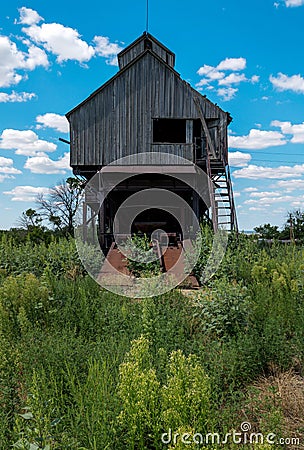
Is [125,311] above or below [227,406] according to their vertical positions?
above

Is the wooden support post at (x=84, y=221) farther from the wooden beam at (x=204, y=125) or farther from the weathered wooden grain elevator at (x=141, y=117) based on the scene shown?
the wooden beam at (x=204, y=125)

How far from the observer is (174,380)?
8.96 feet

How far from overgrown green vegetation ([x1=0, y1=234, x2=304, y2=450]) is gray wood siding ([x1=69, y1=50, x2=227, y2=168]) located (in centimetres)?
901

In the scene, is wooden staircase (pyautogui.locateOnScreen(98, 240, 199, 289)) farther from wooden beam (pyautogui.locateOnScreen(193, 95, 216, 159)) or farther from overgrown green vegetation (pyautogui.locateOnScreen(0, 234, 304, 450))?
wooden beam (pyautogui.locateOnScreen(193, 95, 216, 159))

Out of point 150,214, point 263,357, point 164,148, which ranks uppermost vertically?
point 164,148

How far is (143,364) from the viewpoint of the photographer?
3.28 m

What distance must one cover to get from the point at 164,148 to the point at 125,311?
34.9ft

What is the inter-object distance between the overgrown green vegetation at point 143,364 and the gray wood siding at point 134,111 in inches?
355

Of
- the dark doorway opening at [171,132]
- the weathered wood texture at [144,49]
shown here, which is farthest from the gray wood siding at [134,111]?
the weathered wood texture at [144,49]

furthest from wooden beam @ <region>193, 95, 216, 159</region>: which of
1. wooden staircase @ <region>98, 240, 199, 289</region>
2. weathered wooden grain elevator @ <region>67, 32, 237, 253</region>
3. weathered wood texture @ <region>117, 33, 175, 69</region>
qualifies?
wooden staircase @ <region>98, 240, 199, 289</region>

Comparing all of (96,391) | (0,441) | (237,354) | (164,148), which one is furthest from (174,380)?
(164,148)

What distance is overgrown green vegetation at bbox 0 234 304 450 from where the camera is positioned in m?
2.74

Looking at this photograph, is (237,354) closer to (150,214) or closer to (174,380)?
(174,380)

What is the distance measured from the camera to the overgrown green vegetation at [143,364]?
274 centimetres
